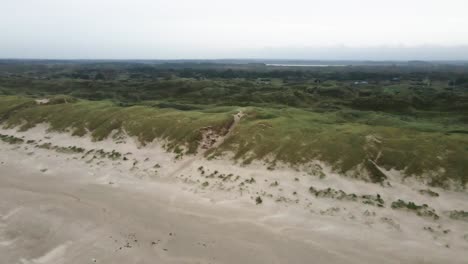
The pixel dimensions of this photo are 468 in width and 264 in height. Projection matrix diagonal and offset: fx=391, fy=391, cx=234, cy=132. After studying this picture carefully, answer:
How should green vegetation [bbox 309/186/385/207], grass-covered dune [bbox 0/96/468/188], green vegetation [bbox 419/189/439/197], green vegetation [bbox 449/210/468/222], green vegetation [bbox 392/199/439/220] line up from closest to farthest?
green vegetation [bbox 449/210/468/222], green vegetation [bbox 392/199/439/220], green vegetation [bbox 309/186/385/207], green vegetation [bbox 419/189/439/197], grass-covered dune [bbox 0/96/468/188]

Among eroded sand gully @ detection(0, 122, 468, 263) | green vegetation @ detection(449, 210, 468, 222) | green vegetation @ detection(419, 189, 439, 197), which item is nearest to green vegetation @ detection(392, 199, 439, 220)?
eroded sand gully @ detection(0, 122, 468, 263)

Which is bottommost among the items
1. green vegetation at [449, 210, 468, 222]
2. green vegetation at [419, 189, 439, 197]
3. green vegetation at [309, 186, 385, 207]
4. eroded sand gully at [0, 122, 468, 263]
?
eroded sand gully at [0, 122, 468, 263]

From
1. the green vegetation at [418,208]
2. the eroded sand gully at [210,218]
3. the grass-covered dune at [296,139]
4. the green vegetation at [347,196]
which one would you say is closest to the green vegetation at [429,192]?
the eroded sand gully at [210,218]

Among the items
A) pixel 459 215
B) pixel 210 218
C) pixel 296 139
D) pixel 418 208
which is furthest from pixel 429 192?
pixel 210 218

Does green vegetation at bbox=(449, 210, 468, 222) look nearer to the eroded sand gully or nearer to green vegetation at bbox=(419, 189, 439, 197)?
the eroded sand gully

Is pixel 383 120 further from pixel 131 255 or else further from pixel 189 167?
pixel 131 255

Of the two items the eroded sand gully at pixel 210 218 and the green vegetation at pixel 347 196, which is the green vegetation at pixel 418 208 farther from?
the green vegetation at pixel 347 196

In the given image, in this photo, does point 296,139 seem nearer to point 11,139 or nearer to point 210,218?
point 210,218
